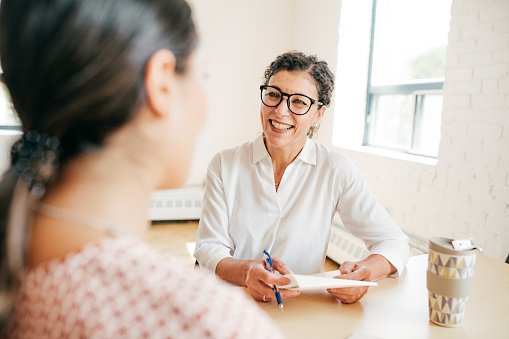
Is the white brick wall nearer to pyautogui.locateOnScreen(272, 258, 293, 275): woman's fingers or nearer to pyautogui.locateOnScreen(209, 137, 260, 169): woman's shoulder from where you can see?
pyautogui.locateOnScreen(209, 137, 260, 169): woman's shoulder

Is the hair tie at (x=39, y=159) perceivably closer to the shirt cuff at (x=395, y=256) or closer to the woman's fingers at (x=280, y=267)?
the woman's fingers at (x=280, y=267)

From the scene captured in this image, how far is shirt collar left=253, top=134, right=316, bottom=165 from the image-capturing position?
61.7 inches

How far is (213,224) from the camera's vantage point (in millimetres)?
1476

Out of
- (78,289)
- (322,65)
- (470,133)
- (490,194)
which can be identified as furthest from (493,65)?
(78,289)

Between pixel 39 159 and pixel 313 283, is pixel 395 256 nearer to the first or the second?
pixel 313 283

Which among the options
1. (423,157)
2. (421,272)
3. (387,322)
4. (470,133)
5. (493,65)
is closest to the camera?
(387,322)

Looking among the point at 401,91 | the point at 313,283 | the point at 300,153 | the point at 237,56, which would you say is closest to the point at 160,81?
the point at 313,283

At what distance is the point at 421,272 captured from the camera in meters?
1.34

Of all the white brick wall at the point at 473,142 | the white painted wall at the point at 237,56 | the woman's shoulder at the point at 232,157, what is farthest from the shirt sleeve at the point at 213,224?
the white painted wall at the point at 237,56

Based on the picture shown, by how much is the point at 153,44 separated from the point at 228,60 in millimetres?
3860

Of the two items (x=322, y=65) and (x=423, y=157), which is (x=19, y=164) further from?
(x=423, y=157)

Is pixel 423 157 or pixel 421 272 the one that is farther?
pixel 423 157

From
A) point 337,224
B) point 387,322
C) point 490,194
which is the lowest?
point 337,224

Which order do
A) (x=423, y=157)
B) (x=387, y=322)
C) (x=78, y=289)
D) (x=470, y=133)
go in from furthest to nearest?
(x=423, y=157), (x=470, y=133), (x=387, y=322), (x=78, y=289)
